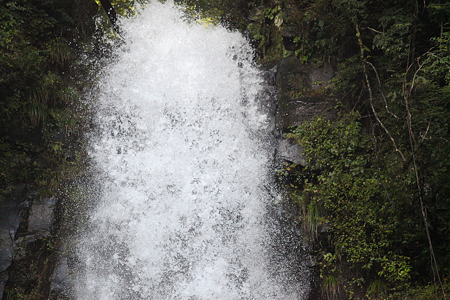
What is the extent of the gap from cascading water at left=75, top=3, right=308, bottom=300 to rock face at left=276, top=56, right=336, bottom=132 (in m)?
0.54

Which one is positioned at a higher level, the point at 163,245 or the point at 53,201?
the point at 53,201

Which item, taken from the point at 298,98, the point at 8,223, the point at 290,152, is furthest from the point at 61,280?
the point at 298,98

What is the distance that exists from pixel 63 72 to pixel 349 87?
20.1ft

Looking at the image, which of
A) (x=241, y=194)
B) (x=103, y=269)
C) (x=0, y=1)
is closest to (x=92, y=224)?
(x=103, y=269)

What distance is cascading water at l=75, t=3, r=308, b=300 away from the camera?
18.9ft

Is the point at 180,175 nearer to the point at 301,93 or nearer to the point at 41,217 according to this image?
the point at 41,217

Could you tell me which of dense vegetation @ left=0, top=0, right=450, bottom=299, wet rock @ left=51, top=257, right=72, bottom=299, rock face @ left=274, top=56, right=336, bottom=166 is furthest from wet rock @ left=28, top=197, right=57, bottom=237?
rock face @ left=274, top=56, right=336, bottom=166

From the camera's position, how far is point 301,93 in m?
6.82

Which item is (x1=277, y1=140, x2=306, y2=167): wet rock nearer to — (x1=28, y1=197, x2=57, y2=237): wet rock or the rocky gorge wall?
the rocky gorge wall

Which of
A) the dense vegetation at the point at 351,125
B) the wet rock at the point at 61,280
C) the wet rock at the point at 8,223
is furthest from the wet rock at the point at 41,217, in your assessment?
the wet rock at the point at 61,280

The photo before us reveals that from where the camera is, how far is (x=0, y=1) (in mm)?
6184

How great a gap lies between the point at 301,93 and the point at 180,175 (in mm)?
3067

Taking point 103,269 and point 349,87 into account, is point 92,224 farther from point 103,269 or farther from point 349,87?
point 349,87

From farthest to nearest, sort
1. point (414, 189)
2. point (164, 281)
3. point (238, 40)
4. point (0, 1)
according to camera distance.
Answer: point (238, 40)
point (0, 1)
point (164, 281)
point (414, 189)
